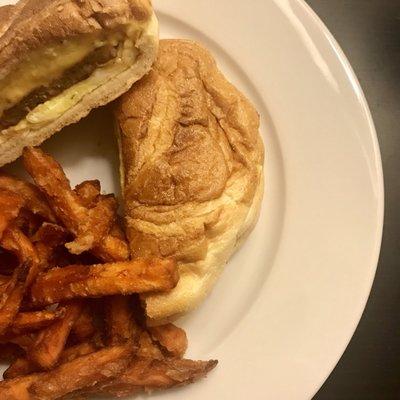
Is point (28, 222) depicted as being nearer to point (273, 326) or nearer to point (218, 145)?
point (218, 145)

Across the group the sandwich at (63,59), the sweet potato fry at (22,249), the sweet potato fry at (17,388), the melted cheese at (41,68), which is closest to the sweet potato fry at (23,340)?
the sweet potato fry at (17,388)

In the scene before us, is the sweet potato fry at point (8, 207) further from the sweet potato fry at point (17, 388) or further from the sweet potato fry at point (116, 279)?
the sweet potato fry at point (17, 388)

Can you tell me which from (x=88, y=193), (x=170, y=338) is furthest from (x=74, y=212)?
(x=170, y=338)

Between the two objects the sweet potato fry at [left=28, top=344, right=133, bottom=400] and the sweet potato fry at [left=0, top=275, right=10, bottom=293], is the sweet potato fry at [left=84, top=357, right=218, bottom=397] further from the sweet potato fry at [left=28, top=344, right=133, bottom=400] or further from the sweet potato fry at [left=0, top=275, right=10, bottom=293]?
the sweet potato fry at [left=0, top=275, right=10, bottom=293]

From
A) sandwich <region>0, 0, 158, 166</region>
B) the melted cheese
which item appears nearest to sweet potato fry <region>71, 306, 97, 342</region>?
sandwich <region>0, 0, 158, 166</region>

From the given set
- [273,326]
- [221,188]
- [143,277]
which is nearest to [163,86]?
[221,188]

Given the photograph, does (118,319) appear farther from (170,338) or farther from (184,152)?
(184,152)
